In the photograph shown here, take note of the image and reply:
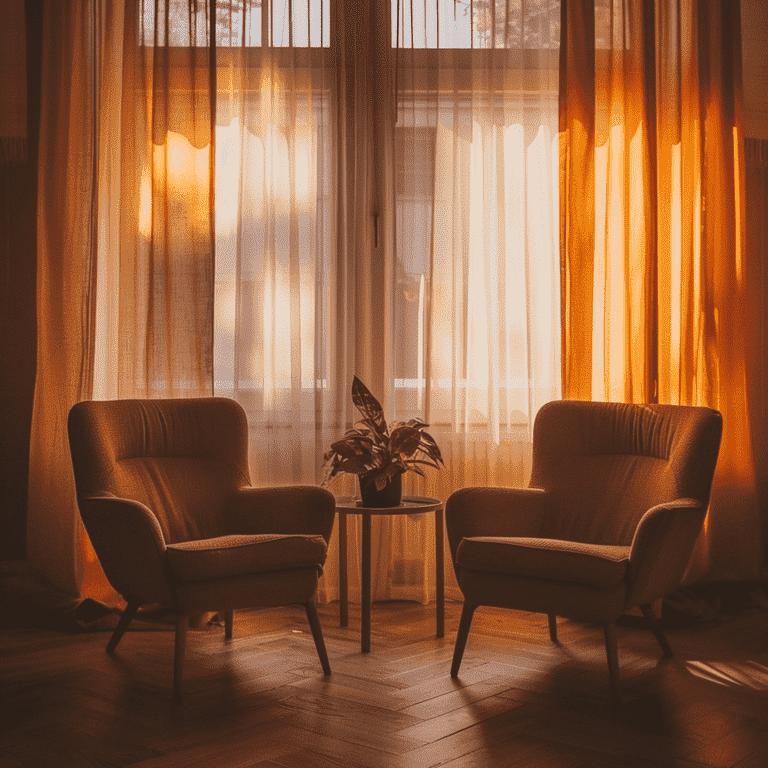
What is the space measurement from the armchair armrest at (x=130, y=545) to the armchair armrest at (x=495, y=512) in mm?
926

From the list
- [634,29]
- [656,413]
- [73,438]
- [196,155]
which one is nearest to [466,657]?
[656,413]

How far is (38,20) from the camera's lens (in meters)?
3.80

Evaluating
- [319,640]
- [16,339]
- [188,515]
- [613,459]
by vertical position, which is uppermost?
[16,339]

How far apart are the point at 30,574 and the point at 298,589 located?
151 centimetres

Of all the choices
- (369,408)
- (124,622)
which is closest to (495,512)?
(369,408)

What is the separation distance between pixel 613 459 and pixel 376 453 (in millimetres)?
855

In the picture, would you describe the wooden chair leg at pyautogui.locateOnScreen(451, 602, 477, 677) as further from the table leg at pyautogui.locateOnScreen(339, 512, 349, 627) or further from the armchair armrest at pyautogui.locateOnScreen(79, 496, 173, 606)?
the armchair armrest at pyautogui.locateOnScreen(79, 496, 173, 606)

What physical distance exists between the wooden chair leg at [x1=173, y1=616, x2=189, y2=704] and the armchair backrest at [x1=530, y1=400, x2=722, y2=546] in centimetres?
130

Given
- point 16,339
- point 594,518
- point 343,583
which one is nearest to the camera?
point 594,518

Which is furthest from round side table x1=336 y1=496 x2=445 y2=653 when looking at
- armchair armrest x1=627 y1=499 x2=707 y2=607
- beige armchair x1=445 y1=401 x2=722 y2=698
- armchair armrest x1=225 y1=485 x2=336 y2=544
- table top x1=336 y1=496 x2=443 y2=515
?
armchair armrest x1=627 y1=499 x2=707 y2=607

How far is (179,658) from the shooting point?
8.30 feet

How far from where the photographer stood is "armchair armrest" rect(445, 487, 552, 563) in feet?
9.52

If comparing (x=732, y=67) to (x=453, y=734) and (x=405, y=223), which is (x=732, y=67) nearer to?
(x=405, y=223)

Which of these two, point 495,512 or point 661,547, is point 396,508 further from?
point 661,547
